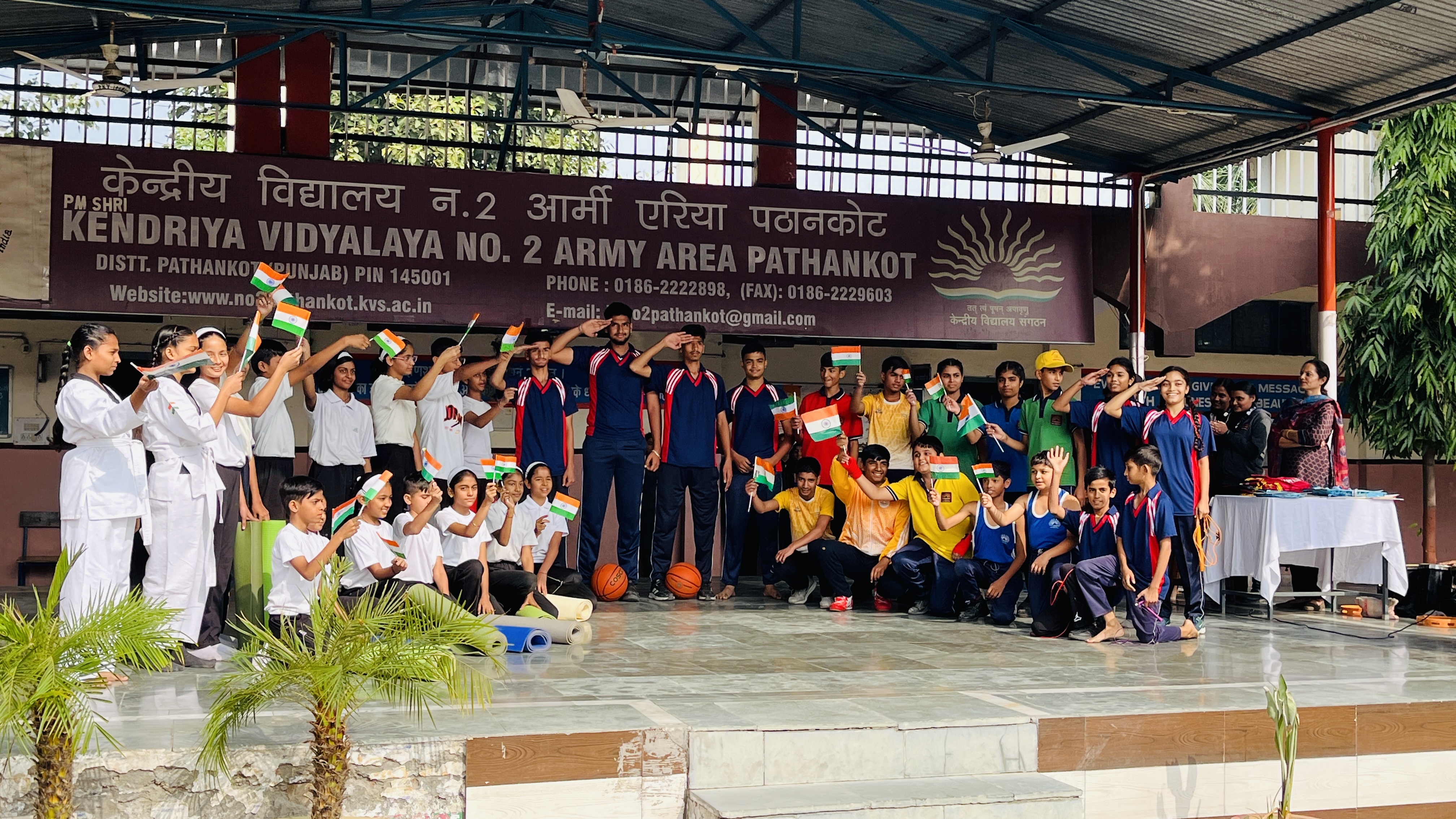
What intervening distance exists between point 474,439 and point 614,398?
3.36ft

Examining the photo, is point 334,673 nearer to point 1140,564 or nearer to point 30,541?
point 1140,564

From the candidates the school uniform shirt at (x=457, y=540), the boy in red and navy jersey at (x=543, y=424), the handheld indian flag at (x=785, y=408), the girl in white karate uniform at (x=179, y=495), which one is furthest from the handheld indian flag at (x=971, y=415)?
the girl in white karate uniform at (x=179, y=495)

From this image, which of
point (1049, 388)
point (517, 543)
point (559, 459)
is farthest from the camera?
point (559, 459)

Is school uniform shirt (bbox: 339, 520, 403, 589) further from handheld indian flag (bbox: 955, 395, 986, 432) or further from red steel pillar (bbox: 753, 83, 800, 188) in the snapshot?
red steel pillar (bbox: 753, 83, 800, 188)

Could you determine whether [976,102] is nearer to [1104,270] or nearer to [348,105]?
[1104,270]

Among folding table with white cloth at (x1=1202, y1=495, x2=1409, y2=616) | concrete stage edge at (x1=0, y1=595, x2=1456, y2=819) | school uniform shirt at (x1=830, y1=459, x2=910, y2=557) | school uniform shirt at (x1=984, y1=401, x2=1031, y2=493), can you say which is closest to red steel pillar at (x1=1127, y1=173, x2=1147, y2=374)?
folding table with white cloth at (x1=1202, y1=495, x2=1409, y2=616)

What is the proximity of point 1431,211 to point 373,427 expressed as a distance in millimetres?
9766

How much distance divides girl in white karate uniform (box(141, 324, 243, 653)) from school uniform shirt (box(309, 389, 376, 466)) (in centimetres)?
229

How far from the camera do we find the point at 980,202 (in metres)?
10.9

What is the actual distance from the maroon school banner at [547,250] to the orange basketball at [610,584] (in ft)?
7.13

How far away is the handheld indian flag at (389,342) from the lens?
756 cm

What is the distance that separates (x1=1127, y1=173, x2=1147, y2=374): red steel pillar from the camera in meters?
11.4

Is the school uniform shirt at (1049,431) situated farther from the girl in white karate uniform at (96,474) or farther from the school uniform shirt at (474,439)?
the girl in white karate uniform at (96,474)

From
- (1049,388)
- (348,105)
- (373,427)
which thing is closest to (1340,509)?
(1049,388)
